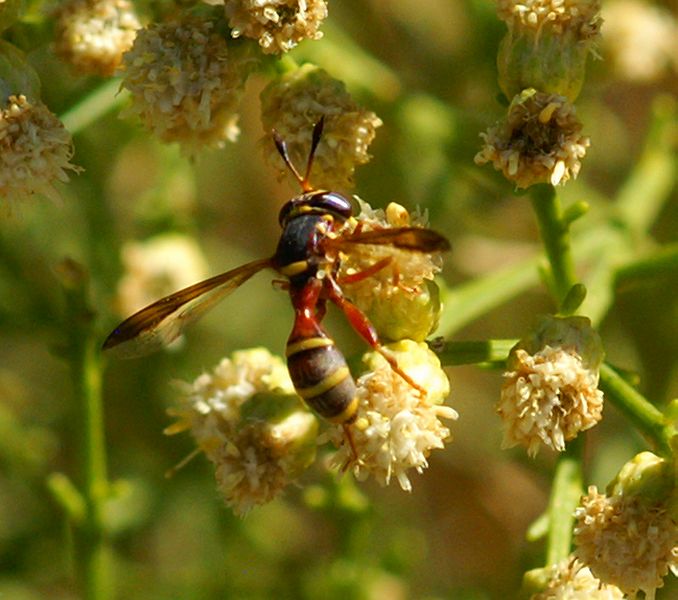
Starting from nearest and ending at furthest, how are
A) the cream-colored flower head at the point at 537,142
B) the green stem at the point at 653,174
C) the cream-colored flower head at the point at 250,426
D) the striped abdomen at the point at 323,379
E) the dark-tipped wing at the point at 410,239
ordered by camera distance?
the dark-tipped wing at the point at 410,239 → the striped abdomen at the point at 323,379 → the cream-colored flower head at the point at 537,142 → the cream-colored flower head at the point at 250,426 → the green stem at the point at 653,174

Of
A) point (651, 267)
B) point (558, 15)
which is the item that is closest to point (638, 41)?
point (651, 267)

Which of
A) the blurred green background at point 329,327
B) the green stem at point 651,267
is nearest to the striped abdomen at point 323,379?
the blurred green background at point 329,327

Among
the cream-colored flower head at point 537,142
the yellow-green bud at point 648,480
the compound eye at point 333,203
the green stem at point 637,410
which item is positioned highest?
the cream-colored flower head at point 537,142

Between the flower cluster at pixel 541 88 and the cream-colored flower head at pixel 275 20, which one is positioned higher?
the cream-colored flower head at pixel 275 20

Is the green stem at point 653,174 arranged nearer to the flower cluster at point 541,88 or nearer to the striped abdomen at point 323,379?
the flower cluster at point 541,88

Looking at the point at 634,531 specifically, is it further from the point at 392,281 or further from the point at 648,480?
the point at 392,281

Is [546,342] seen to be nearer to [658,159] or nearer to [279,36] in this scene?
[279,36]
